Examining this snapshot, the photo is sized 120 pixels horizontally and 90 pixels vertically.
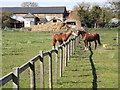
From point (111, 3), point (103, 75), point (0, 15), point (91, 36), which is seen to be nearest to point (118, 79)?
point (103, 75)

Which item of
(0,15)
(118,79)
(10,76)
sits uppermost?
(0,15)

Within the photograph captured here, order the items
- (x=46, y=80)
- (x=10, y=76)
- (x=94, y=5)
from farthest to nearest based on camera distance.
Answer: (x=94, y=5)
(x=46, y=80)
(x=10, y=76)

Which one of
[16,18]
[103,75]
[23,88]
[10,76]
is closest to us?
[10,76]

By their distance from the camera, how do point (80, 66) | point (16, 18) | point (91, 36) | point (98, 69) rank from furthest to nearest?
point (16, 18) → point (91, 36) → point (80, 66) → point (98, 69)

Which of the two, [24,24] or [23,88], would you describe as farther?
[24,24]

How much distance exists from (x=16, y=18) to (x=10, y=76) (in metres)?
85.7

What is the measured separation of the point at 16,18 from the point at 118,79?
265 ft

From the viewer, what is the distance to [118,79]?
9766mm

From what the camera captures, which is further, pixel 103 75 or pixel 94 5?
pixel 94 5

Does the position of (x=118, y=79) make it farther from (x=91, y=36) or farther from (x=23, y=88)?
(x=91, y=36)

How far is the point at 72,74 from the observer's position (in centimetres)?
1042

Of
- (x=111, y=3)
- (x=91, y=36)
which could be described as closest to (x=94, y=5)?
(x=111, y=3)

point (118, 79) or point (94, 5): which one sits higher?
point (94, 5)

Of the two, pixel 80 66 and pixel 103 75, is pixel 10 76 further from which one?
pixel 80 66
